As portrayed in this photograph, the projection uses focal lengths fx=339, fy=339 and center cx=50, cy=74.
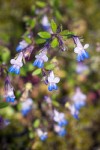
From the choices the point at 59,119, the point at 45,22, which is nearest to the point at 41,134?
the point at 59,119

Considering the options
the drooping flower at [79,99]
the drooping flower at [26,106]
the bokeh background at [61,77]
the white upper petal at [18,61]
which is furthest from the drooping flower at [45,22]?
the white upper petal at [18,61]

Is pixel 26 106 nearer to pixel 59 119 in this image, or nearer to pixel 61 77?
pixel 59 119

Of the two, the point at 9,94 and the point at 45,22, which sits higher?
the point at 45,22

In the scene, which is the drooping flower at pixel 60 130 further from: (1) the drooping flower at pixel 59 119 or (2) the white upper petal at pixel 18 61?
(2) the white upper petal at pixel 18 61

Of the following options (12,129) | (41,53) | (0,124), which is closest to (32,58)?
(12,129)

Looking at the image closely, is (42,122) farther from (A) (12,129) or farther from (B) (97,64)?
(B) (97,64)

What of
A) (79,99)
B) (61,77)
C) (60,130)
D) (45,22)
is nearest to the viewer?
(60,130)

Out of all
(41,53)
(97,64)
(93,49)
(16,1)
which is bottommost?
(41,53)

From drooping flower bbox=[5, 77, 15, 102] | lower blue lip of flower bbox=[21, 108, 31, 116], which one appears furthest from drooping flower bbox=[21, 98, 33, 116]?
drooping flower bbox=[5, 77, 15, 102]
